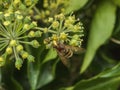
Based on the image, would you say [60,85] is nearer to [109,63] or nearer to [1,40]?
[109,63]

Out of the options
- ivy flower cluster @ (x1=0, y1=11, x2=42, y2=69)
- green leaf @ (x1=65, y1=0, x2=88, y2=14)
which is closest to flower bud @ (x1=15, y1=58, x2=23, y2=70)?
ivy flower cluster @ (x1=0, y1=11, x2=42, y2=69)

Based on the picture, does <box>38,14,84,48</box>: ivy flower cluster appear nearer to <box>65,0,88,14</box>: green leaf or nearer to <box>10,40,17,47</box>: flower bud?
<box>10,40,17,47</box>: flower bud

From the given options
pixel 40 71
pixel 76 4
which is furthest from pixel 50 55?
pixel 76 4

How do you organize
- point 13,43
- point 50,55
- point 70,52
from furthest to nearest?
point 50,55 < point 70,52 < point 13,43

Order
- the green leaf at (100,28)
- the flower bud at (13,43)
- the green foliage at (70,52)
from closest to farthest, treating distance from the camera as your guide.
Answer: the flower bud at (13,43)
the green foliage at (70,52)
the green leaf at (100,28)

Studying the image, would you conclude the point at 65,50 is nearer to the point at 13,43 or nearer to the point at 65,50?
the point at 65,50

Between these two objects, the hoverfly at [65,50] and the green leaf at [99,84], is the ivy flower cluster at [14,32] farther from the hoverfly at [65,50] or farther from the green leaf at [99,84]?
the green leaf at [99,84]

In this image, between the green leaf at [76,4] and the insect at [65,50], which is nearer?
the insect at [65,50]

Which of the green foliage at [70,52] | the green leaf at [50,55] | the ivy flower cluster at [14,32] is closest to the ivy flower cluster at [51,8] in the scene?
the green foliage at [70,52]

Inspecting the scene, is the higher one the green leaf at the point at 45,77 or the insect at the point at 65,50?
the insect at the point at 65,50
